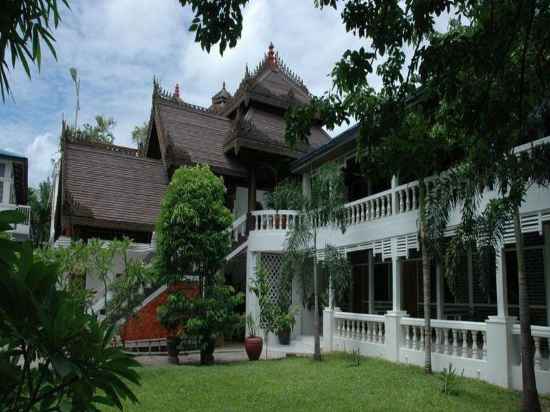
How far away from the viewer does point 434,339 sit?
9820mm

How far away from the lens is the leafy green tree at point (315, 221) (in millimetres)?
10875

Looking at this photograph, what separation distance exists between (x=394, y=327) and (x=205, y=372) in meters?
3.82

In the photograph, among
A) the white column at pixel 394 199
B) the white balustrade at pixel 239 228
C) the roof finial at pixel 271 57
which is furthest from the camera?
the roof finial at pixel 271 57

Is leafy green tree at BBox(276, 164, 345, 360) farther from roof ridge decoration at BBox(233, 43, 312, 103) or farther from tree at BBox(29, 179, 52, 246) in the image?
tree at BBox(29, 179, 52, 246)

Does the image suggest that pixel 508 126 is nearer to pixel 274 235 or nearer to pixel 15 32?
pixel 15 32

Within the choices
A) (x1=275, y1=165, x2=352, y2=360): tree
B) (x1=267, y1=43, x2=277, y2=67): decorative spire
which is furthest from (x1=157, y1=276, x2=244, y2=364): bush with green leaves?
(x1=267, y1=43, x2=277, y2=67): decorative spire

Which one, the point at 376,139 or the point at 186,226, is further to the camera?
the point at 186,226

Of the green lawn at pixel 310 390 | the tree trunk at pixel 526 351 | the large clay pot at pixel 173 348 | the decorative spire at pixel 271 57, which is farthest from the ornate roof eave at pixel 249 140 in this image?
the tree trunk at pixel 526 351

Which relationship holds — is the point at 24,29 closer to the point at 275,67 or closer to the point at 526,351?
the point at 526,351

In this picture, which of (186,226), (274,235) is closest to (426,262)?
(186,226)

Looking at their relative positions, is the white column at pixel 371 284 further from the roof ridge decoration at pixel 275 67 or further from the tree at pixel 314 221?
the roof ridge decoration at pixel 275 67

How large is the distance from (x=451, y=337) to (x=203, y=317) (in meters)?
4.93

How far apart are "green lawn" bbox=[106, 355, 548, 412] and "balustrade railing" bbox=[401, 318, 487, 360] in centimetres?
55

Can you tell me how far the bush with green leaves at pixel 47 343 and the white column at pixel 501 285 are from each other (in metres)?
7.09
